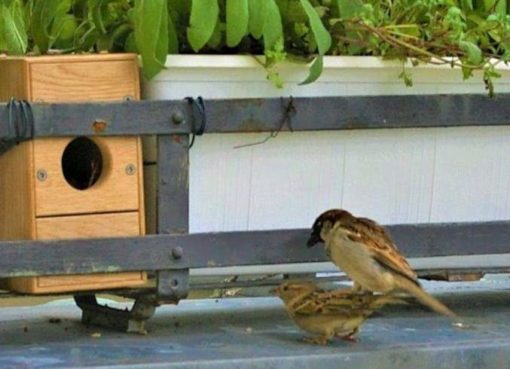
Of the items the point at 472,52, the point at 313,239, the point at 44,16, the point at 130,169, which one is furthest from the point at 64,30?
the point at 472,52

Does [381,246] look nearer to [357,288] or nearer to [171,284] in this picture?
[357,288]

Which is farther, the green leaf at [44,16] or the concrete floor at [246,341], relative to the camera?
the green leaf at [44,16]

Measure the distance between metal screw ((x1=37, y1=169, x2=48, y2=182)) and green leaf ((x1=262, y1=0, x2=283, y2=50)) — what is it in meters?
0.39

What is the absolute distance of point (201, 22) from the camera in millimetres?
2125

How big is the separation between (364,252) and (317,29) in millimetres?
351

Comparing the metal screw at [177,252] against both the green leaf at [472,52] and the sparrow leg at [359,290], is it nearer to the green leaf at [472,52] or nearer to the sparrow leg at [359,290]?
A: the sparrow leg at [359,290]

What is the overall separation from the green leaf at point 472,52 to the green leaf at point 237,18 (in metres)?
0.38

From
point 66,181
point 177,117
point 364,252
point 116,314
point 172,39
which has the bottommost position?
point 116,314

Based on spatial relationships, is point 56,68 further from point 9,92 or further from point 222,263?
point 222,263

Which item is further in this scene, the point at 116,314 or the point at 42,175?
the point at 116,314

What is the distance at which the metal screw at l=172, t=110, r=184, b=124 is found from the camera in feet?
6.84

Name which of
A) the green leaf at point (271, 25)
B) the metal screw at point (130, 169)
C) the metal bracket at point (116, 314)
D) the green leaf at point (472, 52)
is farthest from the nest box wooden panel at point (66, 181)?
the green leaf at point (472, 52)

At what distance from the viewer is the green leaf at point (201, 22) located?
212cm

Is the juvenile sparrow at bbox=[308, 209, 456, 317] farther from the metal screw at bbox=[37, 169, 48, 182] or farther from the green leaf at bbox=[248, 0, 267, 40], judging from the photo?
the metal screw at bbox=[37, 169, 48, 182]
